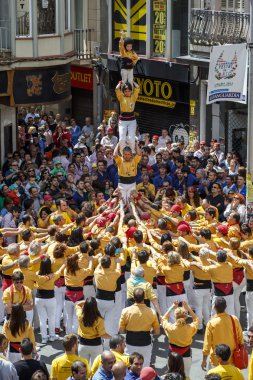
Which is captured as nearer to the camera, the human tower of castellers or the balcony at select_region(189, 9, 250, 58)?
the human tower of castellers

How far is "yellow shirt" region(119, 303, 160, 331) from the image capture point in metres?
15.3

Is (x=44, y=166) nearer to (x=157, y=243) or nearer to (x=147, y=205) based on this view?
(x=147, y=205)

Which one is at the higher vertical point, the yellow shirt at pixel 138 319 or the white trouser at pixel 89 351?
the yellow shirt at pixel 138 319

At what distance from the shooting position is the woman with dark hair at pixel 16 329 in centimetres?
1501

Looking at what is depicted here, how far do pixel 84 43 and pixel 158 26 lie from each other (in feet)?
10.4

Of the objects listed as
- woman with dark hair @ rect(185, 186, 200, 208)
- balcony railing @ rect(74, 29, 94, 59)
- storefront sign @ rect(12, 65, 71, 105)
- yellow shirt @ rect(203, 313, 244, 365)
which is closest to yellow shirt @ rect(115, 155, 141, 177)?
woman with dark hair @ rect(185, 186, 200, 208)

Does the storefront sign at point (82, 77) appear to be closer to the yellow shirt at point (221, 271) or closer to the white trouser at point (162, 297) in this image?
the white trouser at point (162, 297)

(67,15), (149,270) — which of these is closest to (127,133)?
(149,270)

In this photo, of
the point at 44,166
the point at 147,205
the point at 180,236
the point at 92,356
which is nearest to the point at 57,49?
the point at 44,166

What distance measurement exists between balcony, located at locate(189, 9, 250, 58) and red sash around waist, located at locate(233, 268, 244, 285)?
10.3 m

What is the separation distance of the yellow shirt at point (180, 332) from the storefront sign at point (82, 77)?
20.1 meters

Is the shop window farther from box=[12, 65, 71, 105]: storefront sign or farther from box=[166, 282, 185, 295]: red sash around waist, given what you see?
box=[166, 282, 185, 295]: red sash around waist

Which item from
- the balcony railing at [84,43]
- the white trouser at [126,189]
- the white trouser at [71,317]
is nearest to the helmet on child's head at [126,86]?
the white trouser at [126,189]

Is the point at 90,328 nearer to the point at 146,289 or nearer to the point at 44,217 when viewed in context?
the point at 146,289
